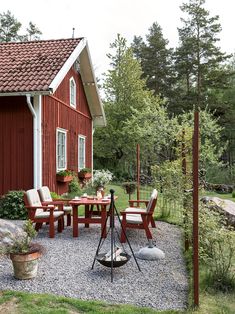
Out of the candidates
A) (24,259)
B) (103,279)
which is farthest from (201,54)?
(24,259)

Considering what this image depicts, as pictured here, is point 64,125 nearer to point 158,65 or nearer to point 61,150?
point 61,150

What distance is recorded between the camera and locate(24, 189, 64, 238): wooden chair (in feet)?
21.6

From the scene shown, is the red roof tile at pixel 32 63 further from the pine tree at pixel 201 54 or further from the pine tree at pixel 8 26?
the pine tree at pixel 8 26

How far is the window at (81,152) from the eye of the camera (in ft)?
45.0

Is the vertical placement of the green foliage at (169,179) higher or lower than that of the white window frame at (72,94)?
lower

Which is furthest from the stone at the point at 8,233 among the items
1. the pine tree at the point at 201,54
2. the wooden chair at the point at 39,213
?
the pine tree at the point at 201,54

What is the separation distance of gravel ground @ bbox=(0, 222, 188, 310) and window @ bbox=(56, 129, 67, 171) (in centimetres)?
517

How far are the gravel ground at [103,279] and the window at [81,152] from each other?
7.75 m

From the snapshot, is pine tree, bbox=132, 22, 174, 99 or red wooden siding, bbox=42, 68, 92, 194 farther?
pine tree, bbox=132, 22, 174, 99

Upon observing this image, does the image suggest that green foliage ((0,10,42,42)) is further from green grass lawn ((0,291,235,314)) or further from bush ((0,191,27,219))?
green grass lawn ((0,291,235,314))

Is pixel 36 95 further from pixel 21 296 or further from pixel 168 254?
pixel 21 296

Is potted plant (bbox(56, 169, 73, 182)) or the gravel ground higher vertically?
potted plant (bbox(56, 169, 73, 182))

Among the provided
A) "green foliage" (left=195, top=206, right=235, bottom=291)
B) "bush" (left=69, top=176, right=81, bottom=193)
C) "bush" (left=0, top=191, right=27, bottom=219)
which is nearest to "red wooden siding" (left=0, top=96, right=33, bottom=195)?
"bush" (left=0, top=191, right=27, bottom=219)

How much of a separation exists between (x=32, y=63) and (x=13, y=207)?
4622mm
